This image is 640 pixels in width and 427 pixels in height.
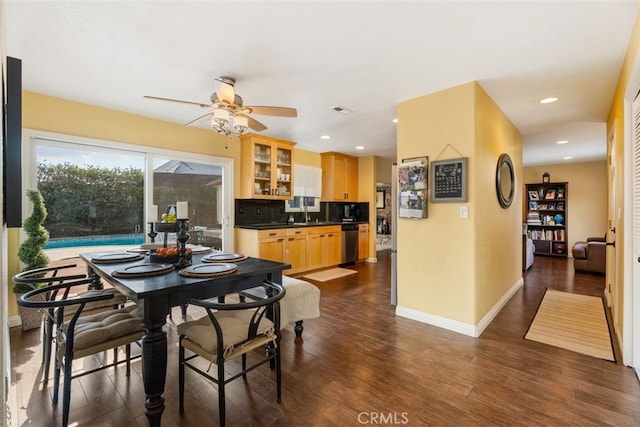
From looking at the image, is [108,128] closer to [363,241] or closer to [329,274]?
[329,274]

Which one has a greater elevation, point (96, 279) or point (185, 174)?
point (185, 174)

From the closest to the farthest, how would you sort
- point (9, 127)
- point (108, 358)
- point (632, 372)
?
point (9, 127)
point (632, 372)
point (108, 358)

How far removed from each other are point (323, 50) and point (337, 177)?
423cm

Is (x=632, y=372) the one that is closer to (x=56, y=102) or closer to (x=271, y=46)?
(x=271, y=46)

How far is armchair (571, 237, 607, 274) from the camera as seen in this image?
17.3 feet

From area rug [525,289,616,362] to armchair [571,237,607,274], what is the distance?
72.9 inches

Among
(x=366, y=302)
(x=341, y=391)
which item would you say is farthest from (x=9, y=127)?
(x=366, y=302)

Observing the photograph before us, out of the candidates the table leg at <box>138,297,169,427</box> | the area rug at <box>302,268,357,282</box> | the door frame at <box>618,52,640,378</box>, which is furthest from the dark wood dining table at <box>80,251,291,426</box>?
the area rug at <box>302,268,357,282</box>

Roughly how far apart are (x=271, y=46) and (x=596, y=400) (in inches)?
127

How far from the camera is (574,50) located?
2314 mm

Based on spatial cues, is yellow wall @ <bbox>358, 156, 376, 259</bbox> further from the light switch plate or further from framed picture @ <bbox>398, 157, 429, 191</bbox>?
the light switch plate

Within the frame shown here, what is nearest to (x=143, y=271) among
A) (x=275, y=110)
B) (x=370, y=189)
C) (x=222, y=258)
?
(x=222, y=258)

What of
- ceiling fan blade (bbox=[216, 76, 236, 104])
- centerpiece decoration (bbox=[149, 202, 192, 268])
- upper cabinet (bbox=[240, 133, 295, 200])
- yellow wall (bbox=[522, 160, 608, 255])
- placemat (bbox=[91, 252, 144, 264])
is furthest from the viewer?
yellow wall (bbox=[522, 160, 608, 255])

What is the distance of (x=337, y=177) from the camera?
6516 mm
